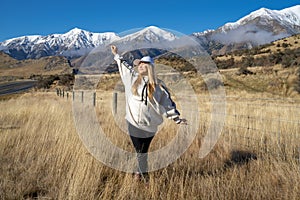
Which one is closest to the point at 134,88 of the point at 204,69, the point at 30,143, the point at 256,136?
the point at 204,69

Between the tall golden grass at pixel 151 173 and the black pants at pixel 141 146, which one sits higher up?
the black pants at pixel 141 146

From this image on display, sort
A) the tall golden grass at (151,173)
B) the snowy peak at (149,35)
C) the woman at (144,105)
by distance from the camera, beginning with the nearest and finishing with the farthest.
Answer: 1. the tall golden grass at (151,173)
2. the woman at (144,105)
3. the snowy peak at (149,35)

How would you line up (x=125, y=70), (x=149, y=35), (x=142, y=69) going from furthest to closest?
(x=149, y=35), (x=125, y=70), (x=142, y=69)

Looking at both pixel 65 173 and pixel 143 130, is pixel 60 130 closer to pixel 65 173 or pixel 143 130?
pixel 65 173

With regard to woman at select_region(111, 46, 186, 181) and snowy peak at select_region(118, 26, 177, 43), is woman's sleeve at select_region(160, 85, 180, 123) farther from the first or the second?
snowy peak at select_region(118, 26, 177, 43)

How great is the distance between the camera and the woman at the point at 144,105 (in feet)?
10.7

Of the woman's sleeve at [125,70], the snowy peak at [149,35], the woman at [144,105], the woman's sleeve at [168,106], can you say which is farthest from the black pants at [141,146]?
the snowy peak at [149,35]

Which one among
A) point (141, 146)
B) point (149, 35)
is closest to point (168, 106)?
point (141, 146)

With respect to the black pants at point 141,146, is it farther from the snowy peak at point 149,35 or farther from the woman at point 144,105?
the snowy peak at point 149,35

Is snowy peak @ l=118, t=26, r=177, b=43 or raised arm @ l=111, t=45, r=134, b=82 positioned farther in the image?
snowy peak @ l=118, t=26, r=177, b=43

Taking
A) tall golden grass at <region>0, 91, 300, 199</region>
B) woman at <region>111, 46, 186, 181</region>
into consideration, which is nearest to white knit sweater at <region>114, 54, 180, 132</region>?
woman at <region>111, 46, 186, 181</region>

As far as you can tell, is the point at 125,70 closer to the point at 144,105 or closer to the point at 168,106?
the point at 144,105

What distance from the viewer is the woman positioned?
3252 millimetres

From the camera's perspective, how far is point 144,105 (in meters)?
3.31
